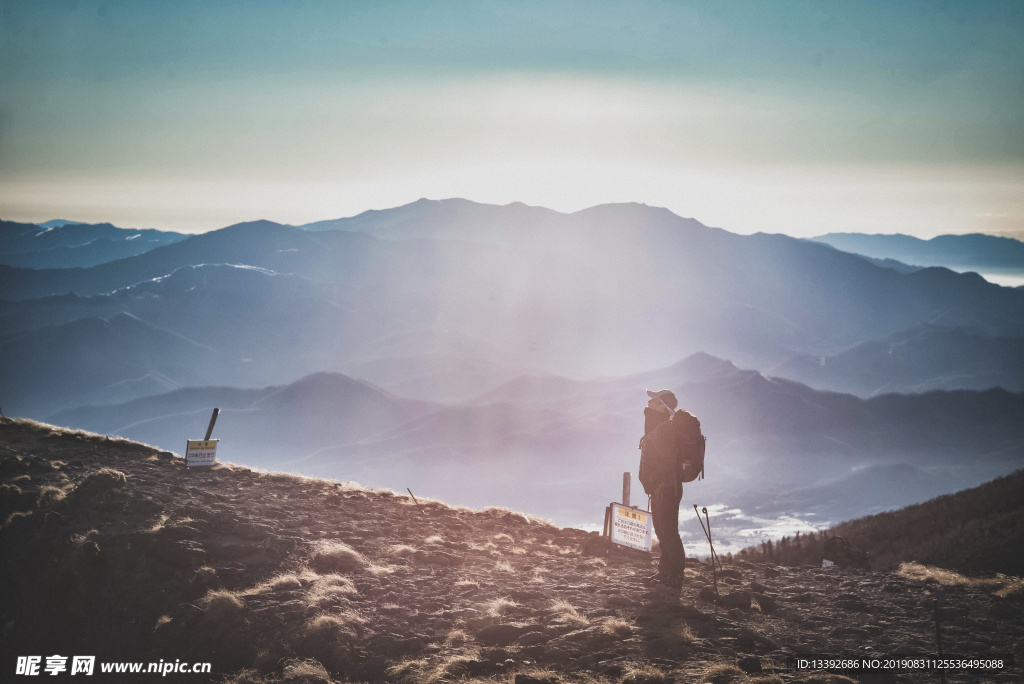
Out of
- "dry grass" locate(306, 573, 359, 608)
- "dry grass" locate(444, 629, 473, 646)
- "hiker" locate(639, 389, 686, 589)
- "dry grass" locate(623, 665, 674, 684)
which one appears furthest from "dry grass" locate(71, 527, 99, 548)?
"hiker" locate(639, 389, 686, 589)

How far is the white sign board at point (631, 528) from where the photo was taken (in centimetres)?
1285

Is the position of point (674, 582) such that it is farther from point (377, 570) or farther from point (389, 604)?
point (377, 570)

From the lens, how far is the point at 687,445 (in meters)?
11.0

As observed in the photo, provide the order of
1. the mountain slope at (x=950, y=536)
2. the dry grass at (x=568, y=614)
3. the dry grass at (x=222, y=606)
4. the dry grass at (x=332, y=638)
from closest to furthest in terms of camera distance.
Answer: the dry grass at (x=332, y=638)
the dry grass at (x=222, y=606)
the dry grass at (x=568, y=614)
the mountain slope at (x=950, y=536)

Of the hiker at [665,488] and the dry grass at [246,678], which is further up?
the hiker at [665,488]

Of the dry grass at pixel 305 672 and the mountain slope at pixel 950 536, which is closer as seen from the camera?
the dry grass at pixel 305 672

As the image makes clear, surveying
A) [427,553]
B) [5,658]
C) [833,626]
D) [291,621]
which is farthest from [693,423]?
[5,658]

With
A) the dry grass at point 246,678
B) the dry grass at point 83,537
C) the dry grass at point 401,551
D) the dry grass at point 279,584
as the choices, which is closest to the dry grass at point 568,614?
the dry grass at point 401,551

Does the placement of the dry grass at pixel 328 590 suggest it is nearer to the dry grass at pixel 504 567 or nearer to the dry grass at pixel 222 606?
the dry grass at pixel 222 606

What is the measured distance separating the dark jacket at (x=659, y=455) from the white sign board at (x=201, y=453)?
10587mm

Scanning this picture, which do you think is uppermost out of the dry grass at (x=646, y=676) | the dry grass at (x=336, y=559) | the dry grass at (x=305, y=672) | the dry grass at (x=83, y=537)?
the dry grass at (x=83, y=537)

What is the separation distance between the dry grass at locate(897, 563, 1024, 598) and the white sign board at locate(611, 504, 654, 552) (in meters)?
4.75

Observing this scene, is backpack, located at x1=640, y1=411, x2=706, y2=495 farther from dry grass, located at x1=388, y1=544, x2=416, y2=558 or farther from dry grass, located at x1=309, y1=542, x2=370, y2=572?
dry grass, located at x1=309, y1=542, x2=370, y2=572

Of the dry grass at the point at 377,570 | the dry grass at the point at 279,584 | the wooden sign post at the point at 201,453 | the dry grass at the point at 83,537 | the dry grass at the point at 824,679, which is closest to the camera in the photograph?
the dry grass at the point at 824,679
